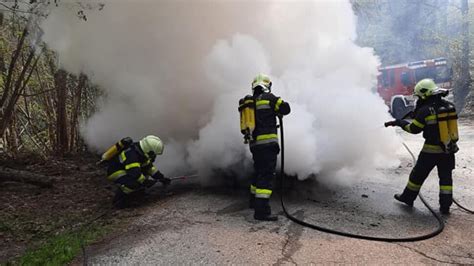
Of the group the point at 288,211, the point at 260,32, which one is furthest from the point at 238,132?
the point at 260,32

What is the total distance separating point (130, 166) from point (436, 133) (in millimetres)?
3992

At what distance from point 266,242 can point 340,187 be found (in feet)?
8.00

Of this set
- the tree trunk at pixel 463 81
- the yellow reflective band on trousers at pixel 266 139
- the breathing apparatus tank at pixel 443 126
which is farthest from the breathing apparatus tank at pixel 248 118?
the tree trunk at pixel 463 81

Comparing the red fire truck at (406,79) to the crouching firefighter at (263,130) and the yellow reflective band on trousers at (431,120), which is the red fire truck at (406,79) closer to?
the yellow reflective band on trousers at (431,120)

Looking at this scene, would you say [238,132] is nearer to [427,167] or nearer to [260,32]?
[260,32]

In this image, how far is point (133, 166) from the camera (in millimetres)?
5199

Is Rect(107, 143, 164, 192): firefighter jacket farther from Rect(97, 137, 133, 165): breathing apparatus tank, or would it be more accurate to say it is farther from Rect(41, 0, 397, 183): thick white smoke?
Rect(41, 0, 397, 183): thick white smoke

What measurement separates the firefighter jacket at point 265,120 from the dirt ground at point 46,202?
2554 millimetres

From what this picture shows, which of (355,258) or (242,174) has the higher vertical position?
(242,174)

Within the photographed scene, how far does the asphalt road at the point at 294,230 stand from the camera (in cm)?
347

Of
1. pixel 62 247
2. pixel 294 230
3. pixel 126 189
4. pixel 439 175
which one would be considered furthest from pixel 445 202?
pixel 62 247

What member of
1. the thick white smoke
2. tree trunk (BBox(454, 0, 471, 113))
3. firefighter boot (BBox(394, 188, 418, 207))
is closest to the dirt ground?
the thick white smoke

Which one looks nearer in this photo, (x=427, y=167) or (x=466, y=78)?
(x=427, y=167)

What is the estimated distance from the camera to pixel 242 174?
595cm
